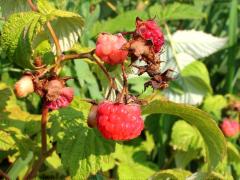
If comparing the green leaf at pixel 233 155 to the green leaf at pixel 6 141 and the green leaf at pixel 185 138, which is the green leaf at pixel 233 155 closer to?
the green leaf at pixel 185 138

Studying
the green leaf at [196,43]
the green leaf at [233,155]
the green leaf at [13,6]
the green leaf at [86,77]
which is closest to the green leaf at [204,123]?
the green leaf at [13,6]

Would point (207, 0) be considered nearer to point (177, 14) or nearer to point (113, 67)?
point (177, 14)

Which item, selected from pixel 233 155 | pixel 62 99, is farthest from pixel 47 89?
pixel 233 155

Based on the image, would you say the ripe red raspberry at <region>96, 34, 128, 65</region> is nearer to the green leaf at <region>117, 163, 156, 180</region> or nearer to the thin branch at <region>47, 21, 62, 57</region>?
the thin branch at <region>47, 21, 62, 57</region>

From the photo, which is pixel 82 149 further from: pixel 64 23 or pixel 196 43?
pixel 196 43

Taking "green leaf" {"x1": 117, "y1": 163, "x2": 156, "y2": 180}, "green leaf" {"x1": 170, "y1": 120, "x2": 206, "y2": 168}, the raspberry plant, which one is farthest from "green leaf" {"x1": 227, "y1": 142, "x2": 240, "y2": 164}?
the raspberry plant

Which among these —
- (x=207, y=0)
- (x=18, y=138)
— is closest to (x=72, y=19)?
(x=18, y=138)
